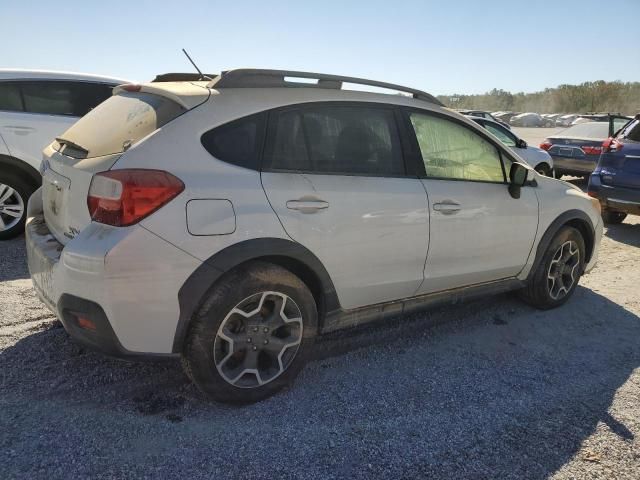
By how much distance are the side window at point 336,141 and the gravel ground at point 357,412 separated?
1.27m

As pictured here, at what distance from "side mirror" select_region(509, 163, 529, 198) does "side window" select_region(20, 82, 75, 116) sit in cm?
495

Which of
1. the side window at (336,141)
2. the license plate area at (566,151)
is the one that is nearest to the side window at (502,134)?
the license plate area at (566,151)

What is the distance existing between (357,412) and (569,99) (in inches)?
3527

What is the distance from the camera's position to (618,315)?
459 cm

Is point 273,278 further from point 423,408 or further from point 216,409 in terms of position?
point 423,408

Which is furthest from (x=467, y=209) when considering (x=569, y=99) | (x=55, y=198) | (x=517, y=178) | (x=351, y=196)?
(x=569, y=99)

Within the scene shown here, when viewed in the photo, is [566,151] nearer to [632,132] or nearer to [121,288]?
[632,132]

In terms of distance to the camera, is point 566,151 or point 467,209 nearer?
point 467,209

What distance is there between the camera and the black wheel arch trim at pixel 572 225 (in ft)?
14.1

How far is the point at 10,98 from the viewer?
5809 mm

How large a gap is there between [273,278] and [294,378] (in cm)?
68

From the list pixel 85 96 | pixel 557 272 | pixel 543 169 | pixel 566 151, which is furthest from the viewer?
pixel 566 151

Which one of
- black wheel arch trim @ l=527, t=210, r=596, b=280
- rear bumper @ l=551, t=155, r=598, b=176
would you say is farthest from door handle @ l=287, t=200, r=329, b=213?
rear bumper @ l=551, t=155, r=598, b=176

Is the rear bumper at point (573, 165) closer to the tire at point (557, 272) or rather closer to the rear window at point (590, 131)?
the rear window at point (590, 131)
